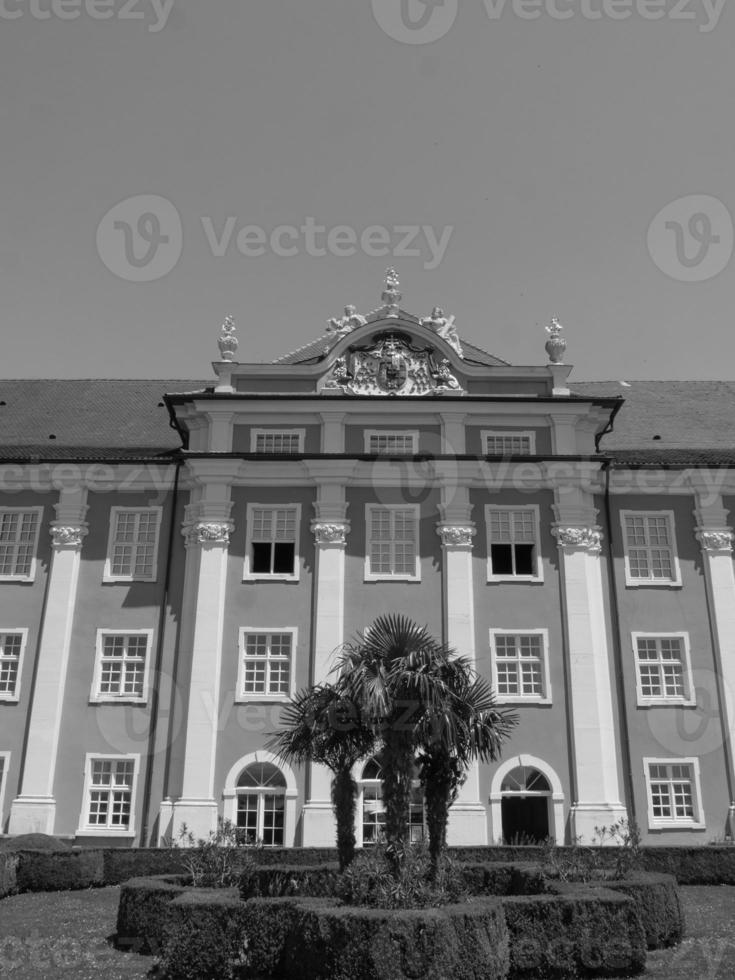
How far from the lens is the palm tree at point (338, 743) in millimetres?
17547

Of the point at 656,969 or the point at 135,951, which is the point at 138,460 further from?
the point at 656,969

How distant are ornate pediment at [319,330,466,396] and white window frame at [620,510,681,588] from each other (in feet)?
24.0

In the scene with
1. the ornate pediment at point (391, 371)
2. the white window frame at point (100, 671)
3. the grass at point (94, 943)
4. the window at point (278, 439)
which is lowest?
the grass at point (94, 943)

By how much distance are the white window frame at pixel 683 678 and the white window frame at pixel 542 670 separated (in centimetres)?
307

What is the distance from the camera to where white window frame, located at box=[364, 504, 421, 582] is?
32.0 metres

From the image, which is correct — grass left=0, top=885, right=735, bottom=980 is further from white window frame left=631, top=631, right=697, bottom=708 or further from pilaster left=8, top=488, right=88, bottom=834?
white window frame left=631, top=631, right=697, bottom=708

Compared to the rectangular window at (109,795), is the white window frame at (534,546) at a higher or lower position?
higher

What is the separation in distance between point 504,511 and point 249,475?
8866 mm

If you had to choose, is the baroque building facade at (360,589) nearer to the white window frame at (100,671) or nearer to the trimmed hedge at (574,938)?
the white window frame at (100,671)

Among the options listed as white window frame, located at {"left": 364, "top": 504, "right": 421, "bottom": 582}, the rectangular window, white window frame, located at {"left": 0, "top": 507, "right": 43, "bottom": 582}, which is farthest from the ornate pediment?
the rectangular window

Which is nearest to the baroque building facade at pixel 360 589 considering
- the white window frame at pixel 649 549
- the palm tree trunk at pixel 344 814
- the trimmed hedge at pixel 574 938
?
the white window frame at pixel 649 549

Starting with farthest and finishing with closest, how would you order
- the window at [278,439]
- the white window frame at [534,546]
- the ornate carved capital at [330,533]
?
the window at [278,439], the ornate carved capital at [330,533], the white window frame at [534,546]

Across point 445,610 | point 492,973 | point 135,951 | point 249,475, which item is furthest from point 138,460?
point 492,973

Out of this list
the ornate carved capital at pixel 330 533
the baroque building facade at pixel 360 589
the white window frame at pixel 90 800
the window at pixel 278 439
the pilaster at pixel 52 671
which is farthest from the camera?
the window at pixel 278 439
